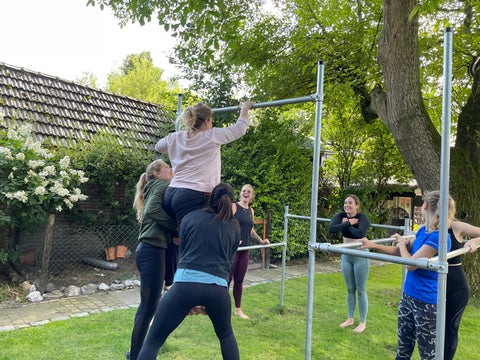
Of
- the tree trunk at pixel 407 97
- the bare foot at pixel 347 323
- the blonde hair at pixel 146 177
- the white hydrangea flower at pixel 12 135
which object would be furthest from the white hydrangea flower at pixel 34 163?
the tree trunk at pixel 407 97

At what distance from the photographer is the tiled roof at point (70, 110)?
727cm

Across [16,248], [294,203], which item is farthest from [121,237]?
[294,203]

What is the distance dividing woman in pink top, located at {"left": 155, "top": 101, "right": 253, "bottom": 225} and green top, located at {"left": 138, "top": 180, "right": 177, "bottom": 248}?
219 mm

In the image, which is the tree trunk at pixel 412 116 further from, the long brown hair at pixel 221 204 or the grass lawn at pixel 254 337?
the long brown hair at pixel 221 204

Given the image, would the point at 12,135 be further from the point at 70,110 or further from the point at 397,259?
the point at 397,259

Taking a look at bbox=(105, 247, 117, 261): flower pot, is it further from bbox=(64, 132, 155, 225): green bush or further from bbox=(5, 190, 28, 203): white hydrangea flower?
bbox=(5, 190, 28, 203): white hydrangea flower

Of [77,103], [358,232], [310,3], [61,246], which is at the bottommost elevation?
[61,246]

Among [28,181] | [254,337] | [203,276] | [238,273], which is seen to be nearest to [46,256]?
[28,181]

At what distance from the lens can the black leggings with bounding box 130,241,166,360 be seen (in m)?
2.86

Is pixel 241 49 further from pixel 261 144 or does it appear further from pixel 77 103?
pixel 77 103

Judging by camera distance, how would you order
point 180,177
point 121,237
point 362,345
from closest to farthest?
point 180,177, point 362,345, point 121,237

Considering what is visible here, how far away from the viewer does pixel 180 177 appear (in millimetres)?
2654

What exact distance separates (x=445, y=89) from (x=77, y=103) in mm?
8198

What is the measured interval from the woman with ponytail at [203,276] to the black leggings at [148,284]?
57 centimetres
